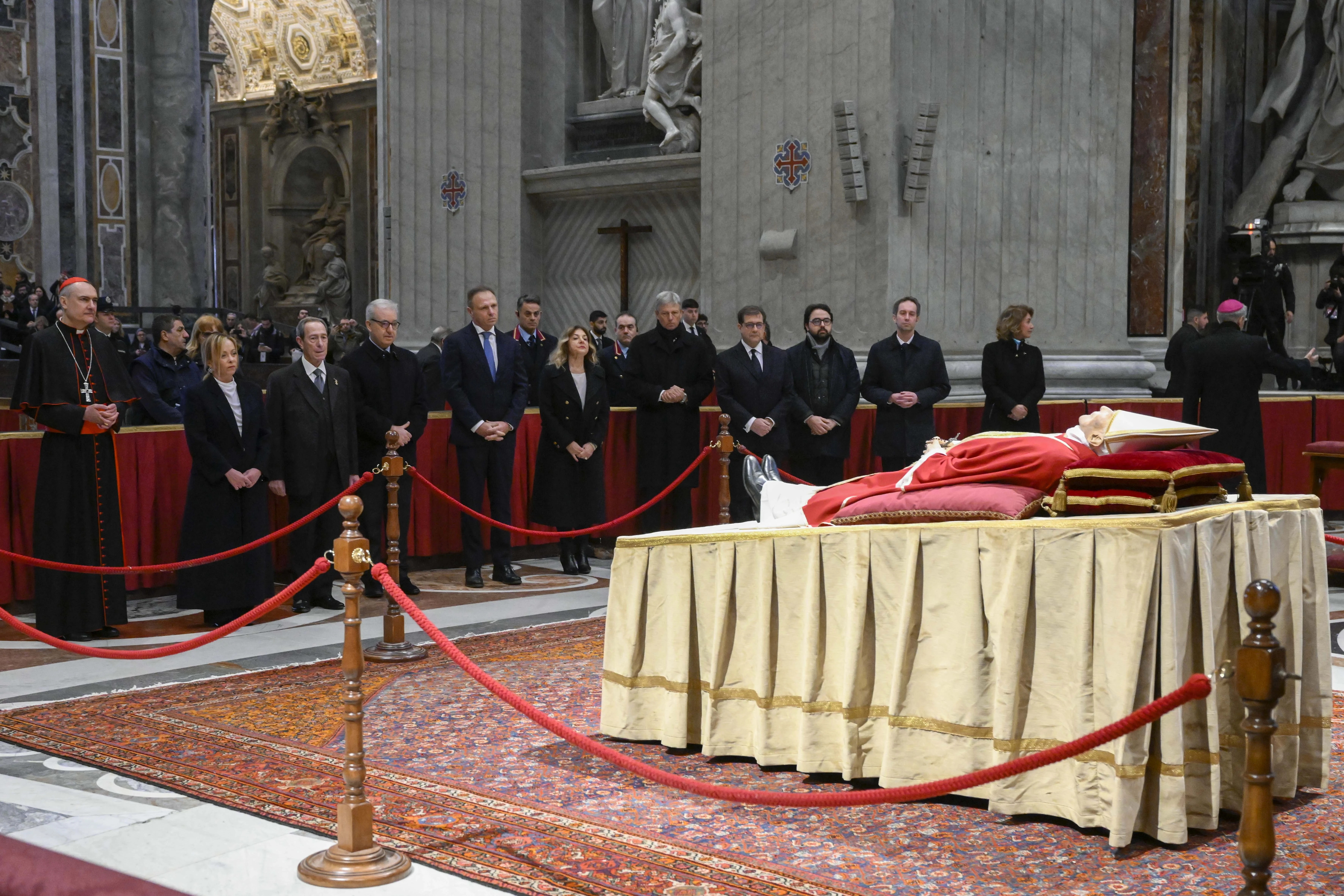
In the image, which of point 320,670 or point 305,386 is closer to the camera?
point 320,670

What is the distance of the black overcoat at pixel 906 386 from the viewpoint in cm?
982

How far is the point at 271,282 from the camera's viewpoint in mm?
27688

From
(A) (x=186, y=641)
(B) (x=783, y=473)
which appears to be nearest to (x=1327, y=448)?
(B) (x=783, y=473)

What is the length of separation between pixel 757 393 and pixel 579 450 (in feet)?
3.98

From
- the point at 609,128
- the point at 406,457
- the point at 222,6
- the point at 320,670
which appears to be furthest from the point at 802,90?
the point at 222,6

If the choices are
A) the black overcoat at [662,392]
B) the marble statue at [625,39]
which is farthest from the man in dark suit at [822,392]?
the marble statue at [625,39]

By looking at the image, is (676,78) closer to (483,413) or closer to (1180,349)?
(1180,349)

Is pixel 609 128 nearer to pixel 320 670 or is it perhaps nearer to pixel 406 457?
pixel 406 457

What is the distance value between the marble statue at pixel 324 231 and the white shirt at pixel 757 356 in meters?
19.4

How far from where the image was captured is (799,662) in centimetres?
489

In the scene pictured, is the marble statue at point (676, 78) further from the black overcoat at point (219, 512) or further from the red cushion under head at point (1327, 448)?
the black overcoat at point (219, 512)

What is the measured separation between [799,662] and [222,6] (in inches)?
1089

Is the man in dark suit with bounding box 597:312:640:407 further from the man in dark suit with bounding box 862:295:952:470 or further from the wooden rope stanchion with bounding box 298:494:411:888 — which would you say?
the wooden rope stanchion with bounding box 298:494:411:888

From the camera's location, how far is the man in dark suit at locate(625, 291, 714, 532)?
964cm
